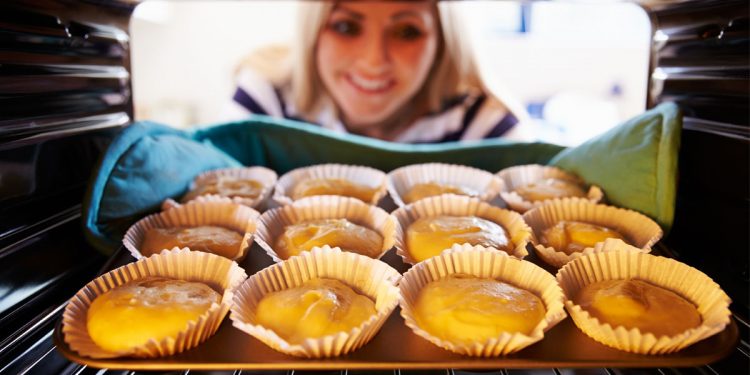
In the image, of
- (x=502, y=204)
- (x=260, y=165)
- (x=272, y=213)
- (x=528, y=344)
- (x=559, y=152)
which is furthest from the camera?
(x=260, y=165)

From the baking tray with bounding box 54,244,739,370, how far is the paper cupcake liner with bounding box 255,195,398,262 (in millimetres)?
431

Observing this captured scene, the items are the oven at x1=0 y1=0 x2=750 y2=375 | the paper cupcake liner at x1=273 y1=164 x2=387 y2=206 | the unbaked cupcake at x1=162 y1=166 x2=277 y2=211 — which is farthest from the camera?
the paper cupcake liner at x1=273 y1=164 x2=387 y2=206

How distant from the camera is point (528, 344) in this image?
33.5 inches

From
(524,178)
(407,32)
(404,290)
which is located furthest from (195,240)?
(407,32)

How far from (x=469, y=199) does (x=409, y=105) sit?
1801 mm

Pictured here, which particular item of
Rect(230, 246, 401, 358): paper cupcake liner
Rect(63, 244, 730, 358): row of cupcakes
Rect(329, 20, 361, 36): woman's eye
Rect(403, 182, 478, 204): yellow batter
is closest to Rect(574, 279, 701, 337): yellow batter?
Rect(63, 244, 730, 358): row of cupcakes

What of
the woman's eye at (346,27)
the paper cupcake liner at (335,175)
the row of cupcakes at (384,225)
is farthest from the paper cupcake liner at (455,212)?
the woman's eye at (346,27)

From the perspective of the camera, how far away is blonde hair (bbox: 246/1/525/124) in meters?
2.96

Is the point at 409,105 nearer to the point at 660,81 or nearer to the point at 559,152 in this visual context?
the point at 559,152

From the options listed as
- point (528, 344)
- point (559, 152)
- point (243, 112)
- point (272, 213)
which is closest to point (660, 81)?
point (559, 152)

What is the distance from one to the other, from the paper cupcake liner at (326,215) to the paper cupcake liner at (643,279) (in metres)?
A: 0.48

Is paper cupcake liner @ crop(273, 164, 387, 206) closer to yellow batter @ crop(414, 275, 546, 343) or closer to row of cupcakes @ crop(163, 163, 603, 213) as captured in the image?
row of cupcakes @ crop(163, 163, 603, 213)

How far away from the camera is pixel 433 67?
3117 millimetres

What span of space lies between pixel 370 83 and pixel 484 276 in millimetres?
2120
